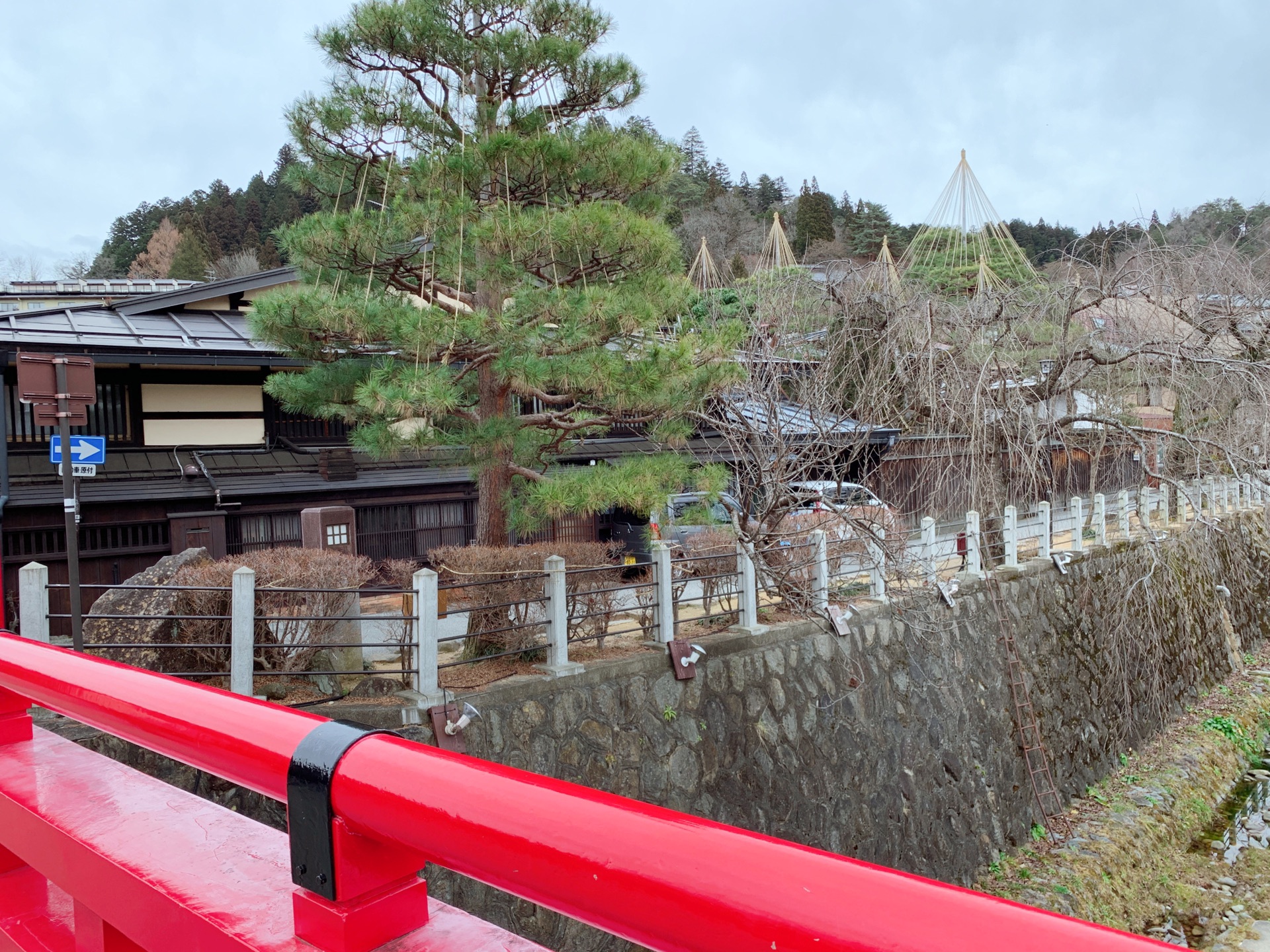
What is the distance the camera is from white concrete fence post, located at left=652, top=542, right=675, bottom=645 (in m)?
8.15

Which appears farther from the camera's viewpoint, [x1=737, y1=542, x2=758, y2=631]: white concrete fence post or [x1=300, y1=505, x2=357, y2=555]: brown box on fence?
[x1=300, y1=505, x2=357, y2=555]: brown box on fence

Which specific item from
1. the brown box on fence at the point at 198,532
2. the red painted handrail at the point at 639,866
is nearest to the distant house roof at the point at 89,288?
the brown box on fence at the point at 198,532

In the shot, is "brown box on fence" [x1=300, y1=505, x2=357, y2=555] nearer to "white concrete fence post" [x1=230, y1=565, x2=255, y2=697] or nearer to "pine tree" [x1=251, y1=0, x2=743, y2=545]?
"pine tree" [x1=251, y1=0, x2=743, y2=545]

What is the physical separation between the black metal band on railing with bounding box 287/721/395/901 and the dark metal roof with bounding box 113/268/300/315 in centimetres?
1453

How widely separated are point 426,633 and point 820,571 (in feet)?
16.0

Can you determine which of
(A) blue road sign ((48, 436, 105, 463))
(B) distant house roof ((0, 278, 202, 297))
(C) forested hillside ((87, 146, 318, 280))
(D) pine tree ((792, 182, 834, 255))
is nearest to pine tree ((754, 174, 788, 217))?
(D) pine tree ((792, 182, 834, 255))

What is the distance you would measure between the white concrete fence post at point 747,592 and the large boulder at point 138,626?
5.36 meters

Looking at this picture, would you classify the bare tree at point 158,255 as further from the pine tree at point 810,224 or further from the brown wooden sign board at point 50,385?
the brown wooden sign board at point 50,385

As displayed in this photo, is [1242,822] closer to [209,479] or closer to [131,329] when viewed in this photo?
[209,479]

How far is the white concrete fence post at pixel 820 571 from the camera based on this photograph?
9.42 metres

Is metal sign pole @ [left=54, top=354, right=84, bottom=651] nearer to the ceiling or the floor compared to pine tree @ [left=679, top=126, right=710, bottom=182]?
nearer to the floor

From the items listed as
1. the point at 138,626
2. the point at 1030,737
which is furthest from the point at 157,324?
the point at 1030,737

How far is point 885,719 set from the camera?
32.2 feet

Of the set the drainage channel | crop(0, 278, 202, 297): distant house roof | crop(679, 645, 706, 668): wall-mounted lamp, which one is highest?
crop(0, 278, 202, 297): distant house roof
